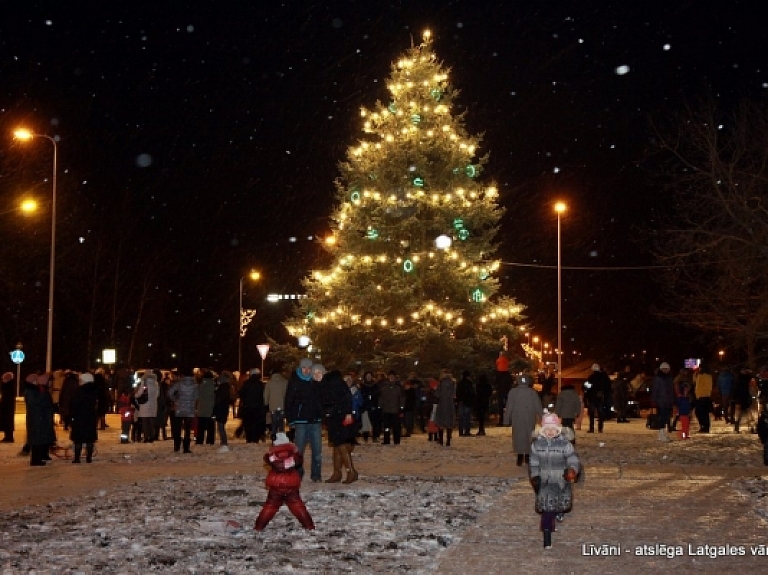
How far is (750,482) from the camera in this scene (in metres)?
17.4

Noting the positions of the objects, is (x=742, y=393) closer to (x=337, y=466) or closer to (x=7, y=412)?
(x=337, y=466)

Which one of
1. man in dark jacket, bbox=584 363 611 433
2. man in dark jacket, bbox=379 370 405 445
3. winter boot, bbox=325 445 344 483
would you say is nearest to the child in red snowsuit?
winter boot, bbox=325 445 344 483

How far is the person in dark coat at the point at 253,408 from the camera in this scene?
25903 mm

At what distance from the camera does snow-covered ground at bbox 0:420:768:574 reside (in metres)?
10.5

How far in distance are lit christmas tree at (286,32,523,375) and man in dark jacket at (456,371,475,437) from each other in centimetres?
593

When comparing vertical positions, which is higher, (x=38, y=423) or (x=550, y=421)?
(x=550, y=421)

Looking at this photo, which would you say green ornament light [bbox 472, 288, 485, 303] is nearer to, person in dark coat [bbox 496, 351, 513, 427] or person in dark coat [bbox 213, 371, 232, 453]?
person in dark coat [bbox 496, 351, 513, 427]

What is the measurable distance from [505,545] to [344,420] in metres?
6.13

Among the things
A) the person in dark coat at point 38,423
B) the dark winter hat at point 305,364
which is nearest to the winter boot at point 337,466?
the dark winter hat at point 305,364

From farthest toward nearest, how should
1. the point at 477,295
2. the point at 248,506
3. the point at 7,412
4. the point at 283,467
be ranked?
the point at 477,295, the point at 7,412, the point at 248,506, the point at 283,467

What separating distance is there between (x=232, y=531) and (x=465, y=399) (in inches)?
680

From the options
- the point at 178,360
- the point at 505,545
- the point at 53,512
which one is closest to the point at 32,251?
the point at 178,360

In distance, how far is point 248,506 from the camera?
14.1m

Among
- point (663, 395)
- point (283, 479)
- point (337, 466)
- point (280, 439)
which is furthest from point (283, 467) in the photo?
point (663, 395)
